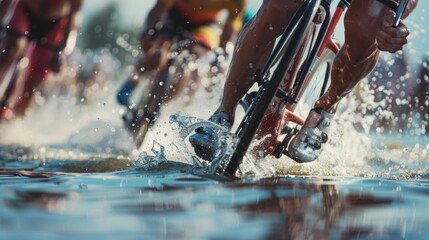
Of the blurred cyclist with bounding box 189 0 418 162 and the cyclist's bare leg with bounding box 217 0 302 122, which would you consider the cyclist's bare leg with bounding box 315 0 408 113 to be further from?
the cyclist's bare leg with bounding box 217 0 302 122

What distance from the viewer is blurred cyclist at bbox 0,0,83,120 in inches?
282

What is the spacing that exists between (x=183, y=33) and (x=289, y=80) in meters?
3.83

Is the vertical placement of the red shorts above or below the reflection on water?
above

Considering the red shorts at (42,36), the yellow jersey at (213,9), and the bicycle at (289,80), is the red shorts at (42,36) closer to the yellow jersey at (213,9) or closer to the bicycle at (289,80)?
the yellow jersey at (213,9)

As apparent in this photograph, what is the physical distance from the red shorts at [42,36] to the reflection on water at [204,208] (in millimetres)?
4377

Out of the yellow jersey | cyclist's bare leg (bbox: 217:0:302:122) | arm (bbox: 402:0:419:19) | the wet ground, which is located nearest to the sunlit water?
the wet ground

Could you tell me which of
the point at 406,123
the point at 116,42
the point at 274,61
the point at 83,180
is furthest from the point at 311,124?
the point at 116,42

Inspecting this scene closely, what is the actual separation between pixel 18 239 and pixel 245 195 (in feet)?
3.19

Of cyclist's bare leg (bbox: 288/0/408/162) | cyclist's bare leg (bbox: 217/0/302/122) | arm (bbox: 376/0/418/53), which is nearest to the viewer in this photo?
arm (bbox: 376/0/418/53)

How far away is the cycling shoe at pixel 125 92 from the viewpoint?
23.4 ft

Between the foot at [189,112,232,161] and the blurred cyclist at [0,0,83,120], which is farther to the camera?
the blurred cyclist at [0,0,83,120]

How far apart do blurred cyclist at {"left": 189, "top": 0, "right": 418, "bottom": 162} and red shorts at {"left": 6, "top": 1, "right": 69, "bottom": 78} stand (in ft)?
12.2

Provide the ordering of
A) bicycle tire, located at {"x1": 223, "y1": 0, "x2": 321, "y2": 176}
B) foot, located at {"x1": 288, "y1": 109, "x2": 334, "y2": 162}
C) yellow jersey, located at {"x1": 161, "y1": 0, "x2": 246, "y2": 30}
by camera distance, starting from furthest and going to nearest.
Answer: yellow jersey, located at {"x1": 161, "y1": 0, "x2": 246, "y2": 30} → foot, located at {"x1": 288, "y1": 109, "x2": 334, "y2": 162} → bicycle tire, located at {"x1": 223, "y1": 0, "x2": 321, "y2": 176}

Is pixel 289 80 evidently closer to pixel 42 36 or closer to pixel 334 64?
pixel 334 64
